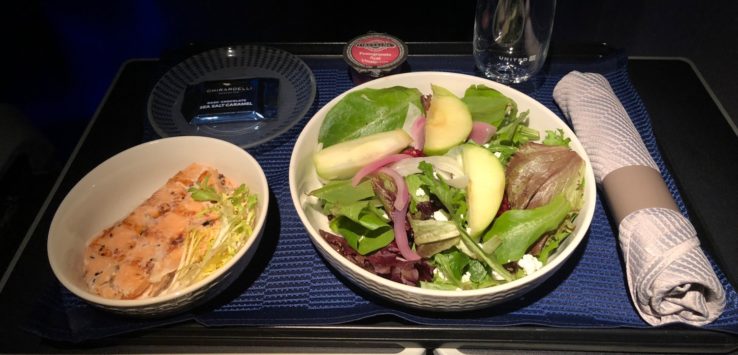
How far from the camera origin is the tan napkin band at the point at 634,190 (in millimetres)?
927

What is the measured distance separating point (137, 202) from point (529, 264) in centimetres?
75

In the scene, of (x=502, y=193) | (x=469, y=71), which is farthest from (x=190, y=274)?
(x=469, y=71)

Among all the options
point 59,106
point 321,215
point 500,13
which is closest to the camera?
point 321,215

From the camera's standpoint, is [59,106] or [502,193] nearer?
[502,193]

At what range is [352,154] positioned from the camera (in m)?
0.94

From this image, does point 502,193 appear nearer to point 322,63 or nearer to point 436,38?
point 322,63

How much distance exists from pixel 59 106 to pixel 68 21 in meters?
0.28

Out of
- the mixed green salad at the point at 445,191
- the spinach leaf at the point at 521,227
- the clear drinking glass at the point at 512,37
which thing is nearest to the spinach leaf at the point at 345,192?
the mixed green salad at the point at 445,191

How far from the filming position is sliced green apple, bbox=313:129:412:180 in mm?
931

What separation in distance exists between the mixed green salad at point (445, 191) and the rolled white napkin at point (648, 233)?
0.10 metres

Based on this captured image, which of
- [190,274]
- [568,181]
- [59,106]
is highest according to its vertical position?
[568,181]

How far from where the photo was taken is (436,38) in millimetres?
1601

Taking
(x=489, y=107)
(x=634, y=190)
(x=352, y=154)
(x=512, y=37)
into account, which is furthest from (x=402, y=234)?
(x=512, y=37)

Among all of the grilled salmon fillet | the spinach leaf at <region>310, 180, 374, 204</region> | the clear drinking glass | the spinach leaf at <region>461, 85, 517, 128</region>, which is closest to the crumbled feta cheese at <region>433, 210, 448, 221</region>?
the spinach leaf at <region>310, 180, 374, 204</region>
